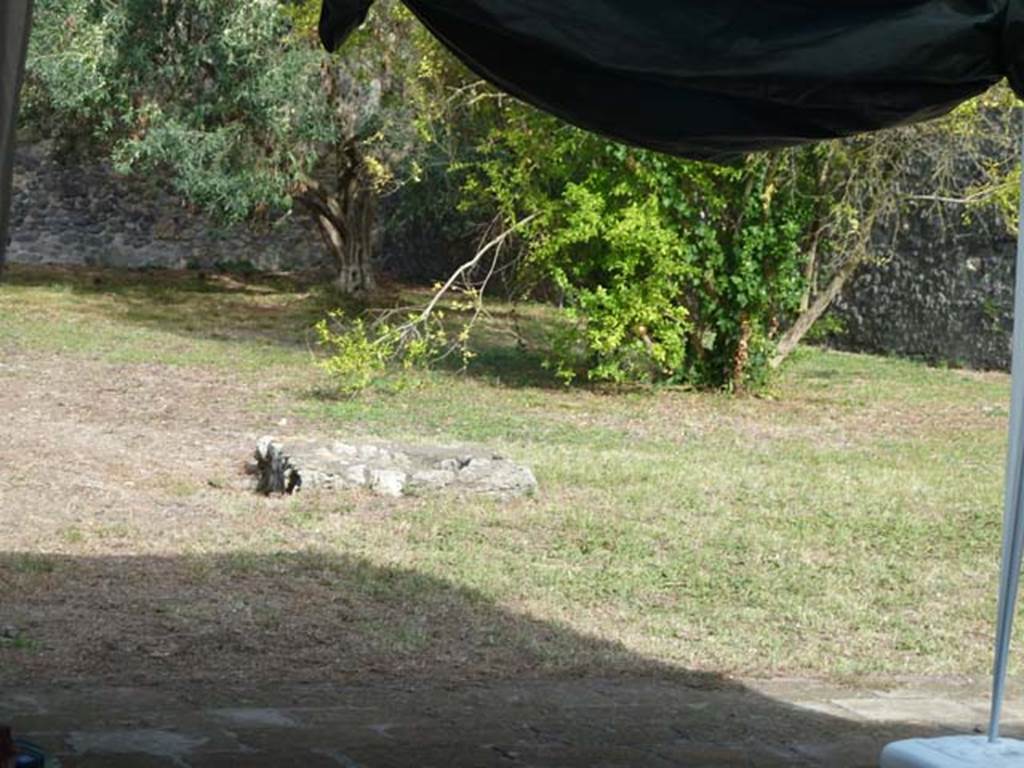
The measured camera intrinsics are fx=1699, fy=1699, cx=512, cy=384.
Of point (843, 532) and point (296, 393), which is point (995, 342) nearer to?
point (296, 393)

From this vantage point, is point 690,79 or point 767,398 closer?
point 690,79

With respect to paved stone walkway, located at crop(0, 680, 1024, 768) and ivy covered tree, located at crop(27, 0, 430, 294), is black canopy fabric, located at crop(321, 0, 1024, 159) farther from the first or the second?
ivy covered tree, located at crop(27, 0, 430, 294)

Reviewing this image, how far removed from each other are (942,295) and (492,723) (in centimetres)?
1252

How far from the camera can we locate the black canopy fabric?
361 centimetres

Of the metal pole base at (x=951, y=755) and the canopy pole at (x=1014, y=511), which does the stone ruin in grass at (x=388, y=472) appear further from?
the metal pole base at (x=951, y=755)

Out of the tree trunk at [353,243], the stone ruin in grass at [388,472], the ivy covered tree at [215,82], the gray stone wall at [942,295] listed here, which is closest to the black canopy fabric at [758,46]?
the stone ruin in grass at [388,472]

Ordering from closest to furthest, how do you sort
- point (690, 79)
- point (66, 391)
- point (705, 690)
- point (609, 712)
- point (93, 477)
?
point (690, 79) < point (609, 712) < point (705, 690) < point (93, 477) < point (66, 391)

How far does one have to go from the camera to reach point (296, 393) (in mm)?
13141

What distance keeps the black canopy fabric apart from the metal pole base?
1380 millimetres

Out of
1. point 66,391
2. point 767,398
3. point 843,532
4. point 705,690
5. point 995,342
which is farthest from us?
point 995,342

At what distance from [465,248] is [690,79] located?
2001cm

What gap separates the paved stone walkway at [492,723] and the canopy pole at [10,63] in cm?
A: 176

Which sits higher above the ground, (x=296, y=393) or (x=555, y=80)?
(x=555, y=80)

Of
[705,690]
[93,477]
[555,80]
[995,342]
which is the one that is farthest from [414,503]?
[995,342]
